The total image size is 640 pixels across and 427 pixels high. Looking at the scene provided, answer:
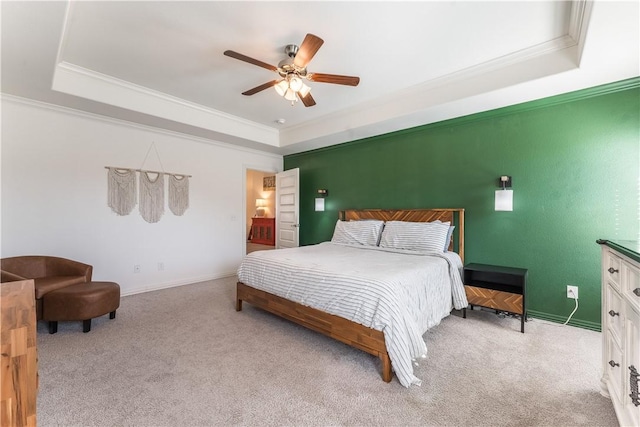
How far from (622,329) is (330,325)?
1.80 metres

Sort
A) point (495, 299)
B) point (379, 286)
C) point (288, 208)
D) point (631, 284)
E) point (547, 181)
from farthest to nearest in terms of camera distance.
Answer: point (288, 208) < point (547, 181) < point (495, 299) < point (379, 286) < point (631, 284)

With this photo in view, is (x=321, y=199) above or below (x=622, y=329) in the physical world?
above

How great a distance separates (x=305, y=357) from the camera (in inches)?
90.0

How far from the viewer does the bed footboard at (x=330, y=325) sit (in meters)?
2.00

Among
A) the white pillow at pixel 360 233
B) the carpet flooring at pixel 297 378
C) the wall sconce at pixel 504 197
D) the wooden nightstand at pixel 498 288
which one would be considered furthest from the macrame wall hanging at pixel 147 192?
the wall sconce at pixel 504 197

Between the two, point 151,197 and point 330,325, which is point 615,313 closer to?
point 330,325

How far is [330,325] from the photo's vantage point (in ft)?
7.65

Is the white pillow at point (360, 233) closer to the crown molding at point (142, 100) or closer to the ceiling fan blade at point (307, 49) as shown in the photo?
the crown molding at point (142, 100)

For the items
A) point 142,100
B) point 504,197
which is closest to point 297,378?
point 504,197

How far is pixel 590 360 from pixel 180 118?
5.21 metres

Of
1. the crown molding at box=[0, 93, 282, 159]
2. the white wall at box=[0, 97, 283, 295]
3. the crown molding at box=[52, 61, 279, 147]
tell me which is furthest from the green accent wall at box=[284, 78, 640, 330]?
the white wall at box=[0, 97, 283, 295]

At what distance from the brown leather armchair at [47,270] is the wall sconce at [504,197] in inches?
192

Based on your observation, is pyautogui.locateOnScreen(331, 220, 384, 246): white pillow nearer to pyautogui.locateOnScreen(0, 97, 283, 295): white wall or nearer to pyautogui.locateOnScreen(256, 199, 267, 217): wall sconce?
pyautogui.locateOnScreen(0, 97, 283, 295): white wall

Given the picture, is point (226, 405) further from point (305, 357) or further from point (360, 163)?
point (360, 163)
